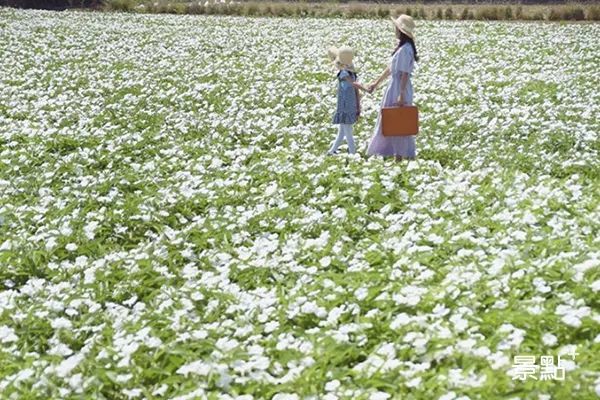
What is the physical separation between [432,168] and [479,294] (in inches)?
177

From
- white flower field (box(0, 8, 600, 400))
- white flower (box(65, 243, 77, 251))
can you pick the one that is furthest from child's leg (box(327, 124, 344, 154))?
white flower (box(65, 243, 77, 251))

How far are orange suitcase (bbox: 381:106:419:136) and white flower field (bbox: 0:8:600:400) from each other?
0.48 m

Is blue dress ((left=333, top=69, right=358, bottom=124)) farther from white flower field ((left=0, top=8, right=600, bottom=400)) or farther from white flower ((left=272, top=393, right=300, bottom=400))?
white flower ((left=272, top=393, right=300, bottom=400))

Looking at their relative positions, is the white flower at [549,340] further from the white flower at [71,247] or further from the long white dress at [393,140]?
the long white dress at [393,140]

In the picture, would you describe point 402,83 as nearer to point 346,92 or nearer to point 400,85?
point 400,85

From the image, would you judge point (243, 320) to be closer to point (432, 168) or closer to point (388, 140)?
point (432, 168)

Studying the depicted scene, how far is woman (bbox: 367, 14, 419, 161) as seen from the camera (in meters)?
10.3

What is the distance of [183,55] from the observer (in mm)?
23203

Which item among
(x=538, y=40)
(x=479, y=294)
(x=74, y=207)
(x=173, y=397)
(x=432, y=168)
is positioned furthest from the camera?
(x=538, y=40)

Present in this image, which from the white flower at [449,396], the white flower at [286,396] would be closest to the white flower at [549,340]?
the white flower at [449,396]

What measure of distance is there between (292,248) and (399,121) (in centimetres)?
381

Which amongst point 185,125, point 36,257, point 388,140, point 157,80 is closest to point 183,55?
point 157,80

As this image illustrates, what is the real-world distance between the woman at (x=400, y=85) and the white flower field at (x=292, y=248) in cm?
57

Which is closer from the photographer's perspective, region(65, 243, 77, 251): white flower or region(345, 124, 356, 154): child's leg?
region(65, 243, 77, 251): white flower
